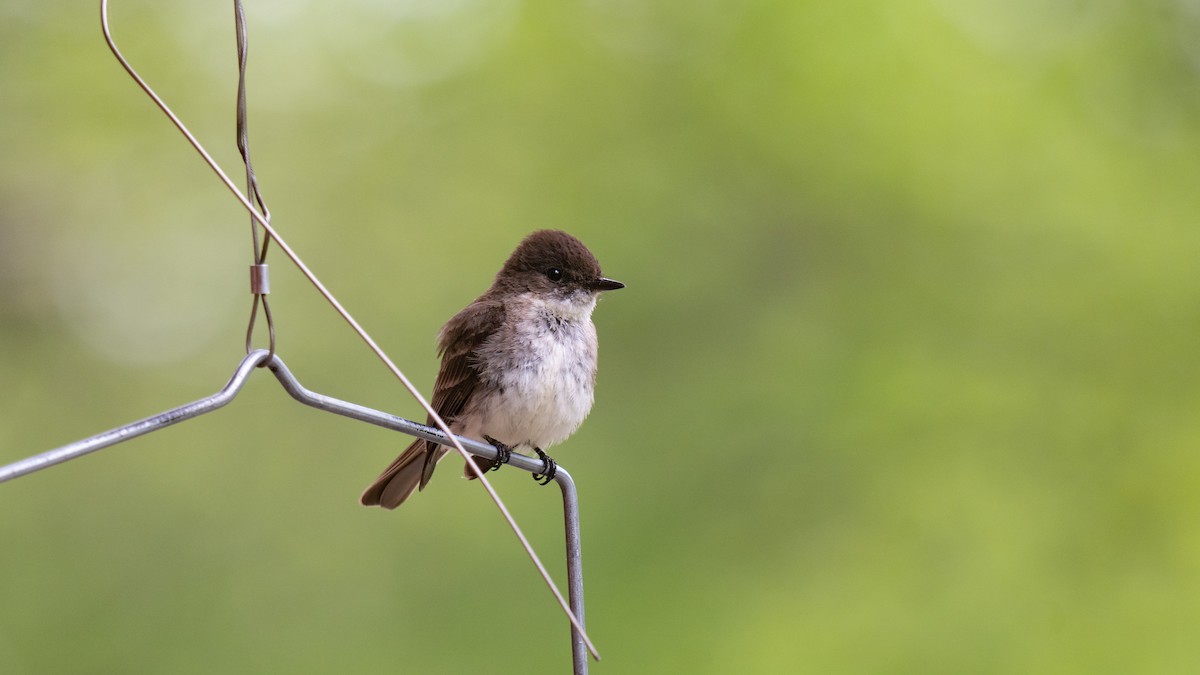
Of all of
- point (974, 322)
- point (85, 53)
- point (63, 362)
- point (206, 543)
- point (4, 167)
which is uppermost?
point (974, 322)

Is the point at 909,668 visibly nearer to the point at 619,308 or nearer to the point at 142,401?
the point at 619,308

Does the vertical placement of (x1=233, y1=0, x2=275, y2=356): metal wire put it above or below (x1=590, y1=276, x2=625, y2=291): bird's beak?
above

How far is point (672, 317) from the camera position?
417cm

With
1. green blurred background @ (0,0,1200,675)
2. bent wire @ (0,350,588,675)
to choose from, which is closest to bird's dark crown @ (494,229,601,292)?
bent wire @ (0,350,588,675)

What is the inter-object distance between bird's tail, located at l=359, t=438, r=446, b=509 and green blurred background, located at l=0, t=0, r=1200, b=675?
1875mm

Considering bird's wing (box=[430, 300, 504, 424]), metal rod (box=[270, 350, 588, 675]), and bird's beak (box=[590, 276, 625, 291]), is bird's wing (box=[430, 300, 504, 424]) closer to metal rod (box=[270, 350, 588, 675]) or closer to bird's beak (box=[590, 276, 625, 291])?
bird's beak (box=[590, 276, 625, 291])

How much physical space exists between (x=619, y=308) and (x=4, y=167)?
6.96 ft

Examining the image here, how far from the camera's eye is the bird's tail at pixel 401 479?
198 cm

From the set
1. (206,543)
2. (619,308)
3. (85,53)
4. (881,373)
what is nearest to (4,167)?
(85,53)

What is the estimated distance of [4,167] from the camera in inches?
154

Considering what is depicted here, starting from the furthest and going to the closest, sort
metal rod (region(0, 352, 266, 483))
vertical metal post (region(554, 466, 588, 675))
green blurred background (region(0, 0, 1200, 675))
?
green blurred background (region(0, 0, 1200, 675)) → vertical metal post (region(554, 466, 588, 675)) → metal rod (region(0, 352, 266, 483))

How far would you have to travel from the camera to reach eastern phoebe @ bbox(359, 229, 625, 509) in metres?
2.13

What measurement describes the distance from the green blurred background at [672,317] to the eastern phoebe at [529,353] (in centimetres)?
170

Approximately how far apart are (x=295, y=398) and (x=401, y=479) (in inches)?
40.5
